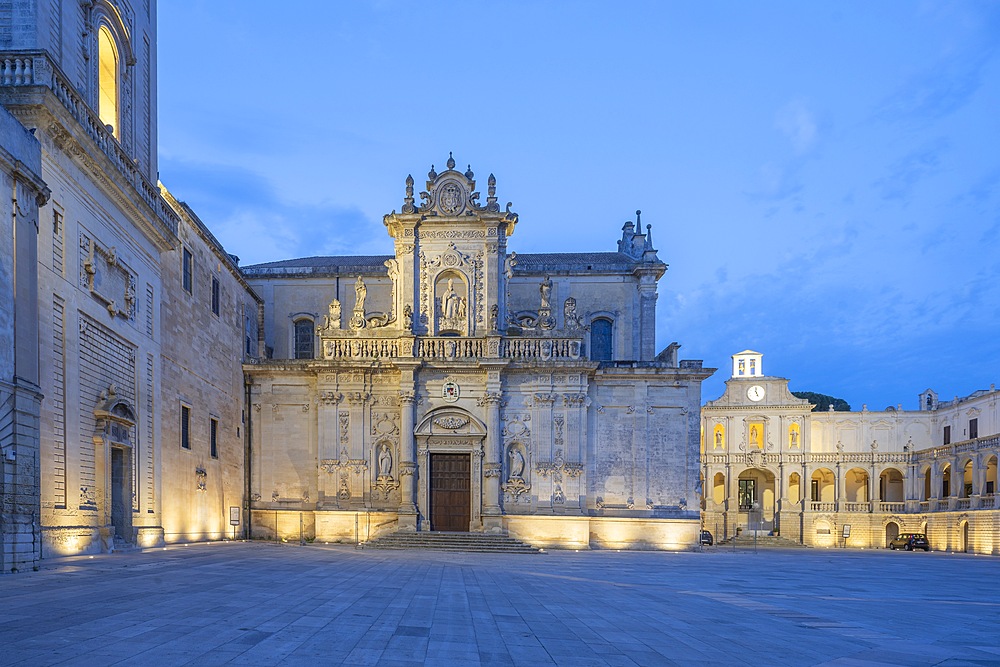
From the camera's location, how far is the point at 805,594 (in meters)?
16.0

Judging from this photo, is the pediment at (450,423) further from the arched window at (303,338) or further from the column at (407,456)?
the arched window at (303,338)

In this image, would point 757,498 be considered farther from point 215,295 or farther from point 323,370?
point 215,295

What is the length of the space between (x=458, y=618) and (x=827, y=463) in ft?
183

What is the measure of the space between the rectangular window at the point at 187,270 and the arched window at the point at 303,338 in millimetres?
11797

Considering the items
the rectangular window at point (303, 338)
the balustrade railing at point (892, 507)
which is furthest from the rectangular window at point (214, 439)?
the balustrade railing at point (892, 507)

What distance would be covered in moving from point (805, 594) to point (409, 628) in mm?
9762

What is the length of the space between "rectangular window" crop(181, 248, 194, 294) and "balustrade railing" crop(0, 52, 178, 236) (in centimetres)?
410

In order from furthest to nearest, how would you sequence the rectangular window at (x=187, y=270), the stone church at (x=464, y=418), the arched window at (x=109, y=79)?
the stone church at (x=464, y=418)
the rectangular window at (x=187, y=270)
the arched window at (x=109, y=79)

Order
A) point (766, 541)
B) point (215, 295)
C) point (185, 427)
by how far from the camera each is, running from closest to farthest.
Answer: point (185, 427) < point (215, 295) < point (766, 541)

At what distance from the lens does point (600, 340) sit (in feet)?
132

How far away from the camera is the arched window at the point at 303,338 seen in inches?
1620

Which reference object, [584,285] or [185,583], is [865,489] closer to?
[584,285]

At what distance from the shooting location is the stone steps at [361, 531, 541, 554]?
31219 mm

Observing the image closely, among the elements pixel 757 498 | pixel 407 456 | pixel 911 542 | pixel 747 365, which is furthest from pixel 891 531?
pixel 407 456
